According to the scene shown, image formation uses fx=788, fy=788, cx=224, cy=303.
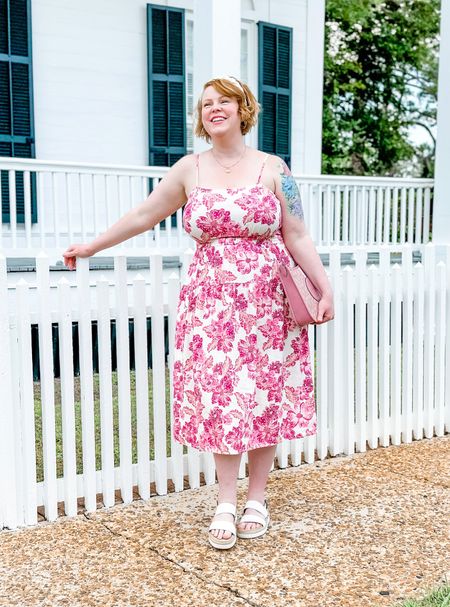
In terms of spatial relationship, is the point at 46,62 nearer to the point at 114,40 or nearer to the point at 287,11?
the point at 114,40

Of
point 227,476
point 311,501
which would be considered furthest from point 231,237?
point 311,501

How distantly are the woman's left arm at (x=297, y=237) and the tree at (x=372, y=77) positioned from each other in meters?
17.4

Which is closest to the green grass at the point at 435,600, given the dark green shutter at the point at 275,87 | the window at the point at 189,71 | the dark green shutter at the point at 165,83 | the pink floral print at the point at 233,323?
the pink floral print at the point at 233,323

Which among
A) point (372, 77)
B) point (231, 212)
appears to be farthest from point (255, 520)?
point (372, 77)

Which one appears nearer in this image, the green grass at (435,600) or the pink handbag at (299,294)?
the green grass at (435,600)

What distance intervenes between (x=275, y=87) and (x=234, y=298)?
7753 mm

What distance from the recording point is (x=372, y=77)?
22.3 meters

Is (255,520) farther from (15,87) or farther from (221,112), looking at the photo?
(15,87)

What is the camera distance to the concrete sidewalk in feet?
8.89

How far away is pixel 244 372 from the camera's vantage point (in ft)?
10.3

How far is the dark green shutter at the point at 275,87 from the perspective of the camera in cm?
1017

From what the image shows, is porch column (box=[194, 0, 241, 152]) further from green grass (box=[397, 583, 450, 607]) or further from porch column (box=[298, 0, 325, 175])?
porch column (box=[298, 0, 325, 175])

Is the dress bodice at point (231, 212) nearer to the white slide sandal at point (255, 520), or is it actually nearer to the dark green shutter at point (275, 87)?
the white slide sandal at point (255, 520)

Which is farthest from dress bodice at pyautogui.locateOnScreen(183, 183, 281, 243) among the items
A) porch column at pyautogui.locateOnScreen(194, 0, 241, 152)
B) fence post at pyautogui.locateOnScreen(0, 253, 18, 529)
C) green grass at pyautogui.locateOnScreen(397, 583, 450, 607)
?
porch column at pyautogui.locateOnScreen(194, 0, 241, 152)
